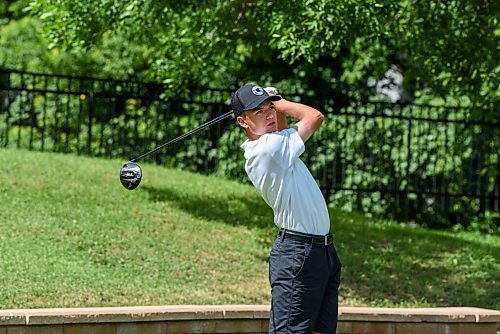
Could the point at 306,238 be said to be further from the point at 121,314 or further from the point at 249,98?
the point at 121,314

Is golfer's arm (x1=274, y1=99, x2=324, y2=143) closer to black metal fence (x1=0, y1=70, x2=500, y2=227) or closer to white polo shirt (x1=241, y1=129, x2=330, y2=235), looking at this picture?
white polo shirt (x1=241, y1=129, x2=330, y2=235)

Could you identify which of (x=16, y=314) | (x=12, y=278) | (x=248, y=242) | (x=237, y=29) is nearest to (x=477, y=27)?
(x=237, y=29)

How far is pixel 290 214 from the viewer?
4.74 meters

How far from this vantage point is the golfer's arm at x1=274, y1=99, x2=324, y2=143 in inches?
189

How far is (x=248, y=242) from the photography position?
29.9 ft

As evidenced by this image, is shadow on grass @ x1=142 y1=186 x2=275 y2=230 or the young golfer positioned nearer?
the young golfer

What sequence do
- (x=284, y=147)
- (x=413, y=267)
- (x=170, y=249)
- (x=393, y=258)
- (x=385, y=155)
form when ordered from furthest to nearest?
(x=385, y=155) → (x=393, y=258) → (x=413, y=267) → (x=170, y=249) → (x=284, y=147)

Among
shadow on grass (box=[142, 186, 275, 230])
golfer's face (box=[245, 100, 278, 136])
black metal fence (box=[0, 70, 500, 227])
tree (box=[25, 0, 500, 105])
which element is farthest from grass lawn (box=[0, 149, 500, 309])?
golfer's face (box=[245, 100, 278, 136])

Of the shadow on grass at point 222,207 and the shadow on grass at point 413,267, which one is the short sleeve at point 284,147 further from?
the shadow on grass at point 222,207

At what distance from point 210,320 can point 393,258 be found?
358 centimetres

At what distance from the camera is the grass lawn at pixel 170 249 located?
24.6 ft

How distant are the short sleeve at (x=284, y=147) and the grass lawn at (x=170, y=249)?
9.24 ft

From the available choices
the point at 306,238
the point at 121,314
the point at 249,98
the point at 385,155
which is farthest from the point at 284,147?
the point at 385,155

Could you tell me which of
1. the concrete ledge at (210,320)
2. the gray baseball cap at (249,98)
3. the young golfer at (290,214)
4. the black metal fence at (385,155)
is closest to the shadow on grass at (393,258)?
the concrete ledge at (210,320)
